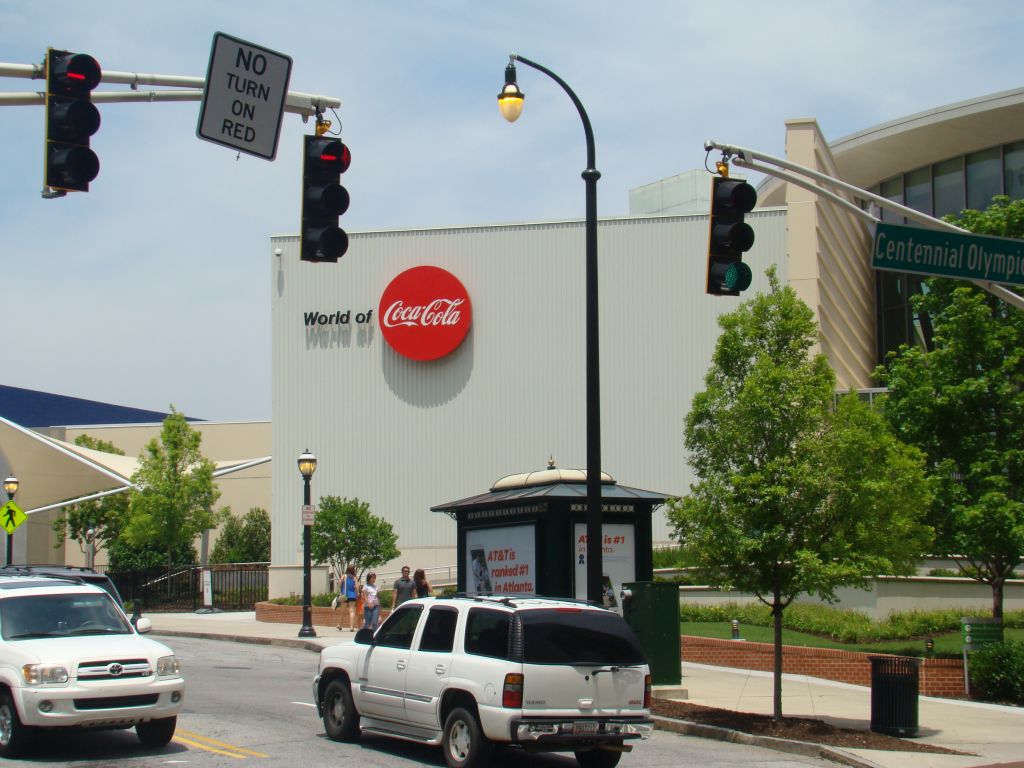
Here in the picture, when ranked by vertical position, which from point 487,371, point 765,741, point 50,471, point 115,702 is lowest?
point 765,741

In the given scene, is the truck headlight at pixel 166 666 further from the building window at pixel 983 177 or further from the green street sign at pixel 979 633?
the building window at pixel 983 177

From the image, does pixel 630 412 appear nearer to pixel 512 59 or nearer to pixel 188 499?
pixel 188 499

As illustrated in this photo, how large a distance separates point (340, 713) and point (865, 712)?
7780 millimetres

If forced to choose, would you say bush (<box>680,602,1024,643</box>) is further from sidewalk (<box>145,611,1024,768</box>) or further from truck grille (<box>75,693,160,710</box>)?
truck grille (<box>75,693,160,710</box>)

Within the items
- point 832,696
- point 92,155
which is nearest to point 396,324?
point 832,696

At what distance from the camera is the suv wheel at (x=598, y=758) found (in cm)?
1216

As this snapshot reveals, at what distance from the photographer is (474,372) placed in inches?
1799

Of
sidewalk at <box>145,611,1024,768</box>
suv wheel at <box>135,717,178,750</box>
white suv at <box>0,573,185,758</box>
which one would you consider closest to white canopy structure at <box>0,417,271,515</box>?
sidewalk at <box>145,611,1024,768</box>

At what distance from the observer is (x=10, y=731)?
11969 mm

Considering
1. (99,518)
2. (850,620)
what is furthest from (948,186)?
(99,518)

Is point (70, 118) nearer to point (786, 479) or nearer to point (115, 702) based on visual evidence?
point (115, 702)

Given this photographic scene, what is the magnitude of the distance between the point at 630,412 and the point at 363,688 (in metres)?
31.6

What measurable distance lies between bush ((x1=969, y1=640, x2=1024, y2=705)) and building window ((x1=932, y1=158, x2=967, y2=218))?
106 ft

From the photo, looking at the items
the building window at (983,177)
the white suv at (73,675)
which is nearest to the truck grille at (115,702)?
the white suv at (73,675)
